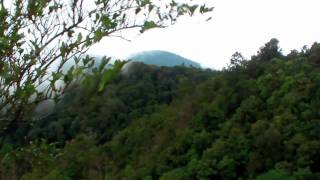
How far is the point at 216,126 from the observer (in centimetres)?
3300

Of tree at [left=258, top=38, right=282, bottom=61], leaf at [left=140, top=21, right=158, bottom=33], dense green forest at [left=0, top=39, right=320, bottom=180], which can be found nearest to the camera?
leaf at [left=140, top=21, right=158, bottom=33]

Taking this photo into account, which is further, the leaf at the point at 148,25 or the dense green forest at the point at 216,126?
the dense green forest at the point at 216,126

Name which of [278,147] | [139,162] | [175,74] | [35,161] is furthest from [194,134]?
[35,161]

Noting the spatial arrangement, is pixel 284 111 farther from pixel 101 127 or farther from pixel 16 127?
pixel 16 127

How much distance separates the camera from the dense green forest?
90.1ft

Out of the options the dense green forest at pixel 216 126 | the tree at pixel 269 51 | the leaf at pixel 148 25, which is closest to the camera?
the leaf at pixel 148 25

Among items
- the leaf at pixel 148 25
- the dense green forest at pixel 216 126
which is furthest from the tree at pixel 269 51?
the leaf at pixel 148 25

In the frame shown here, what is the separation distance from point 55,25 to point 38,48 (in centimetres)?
12

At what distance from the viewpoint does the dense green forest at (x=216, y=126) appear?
90.1 feet

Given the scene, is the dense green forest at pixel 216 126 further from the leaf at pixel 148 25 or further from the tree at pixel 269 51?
the leaf at pixel 148 25

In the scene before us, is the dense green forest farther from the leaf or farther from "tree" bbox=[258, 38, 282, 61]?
the leaf

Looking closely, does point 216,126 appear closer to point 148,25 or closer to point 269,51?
point 269,51

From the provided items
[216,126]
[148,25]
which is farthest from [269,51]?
[148,25]

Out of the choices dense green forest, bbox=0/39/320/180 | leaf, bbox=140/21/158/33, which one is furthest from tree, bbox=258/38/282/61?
leaf, bbox=140/21/158/33
